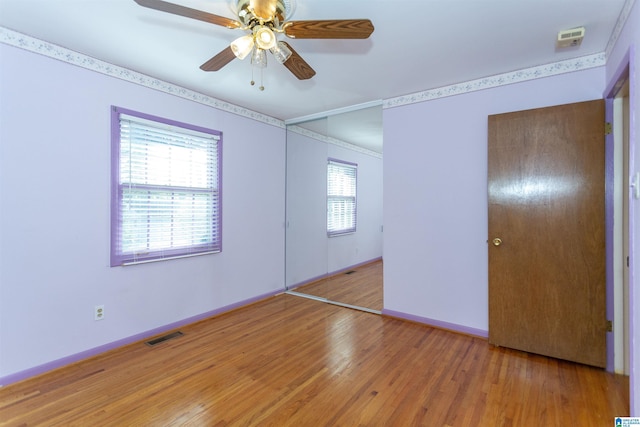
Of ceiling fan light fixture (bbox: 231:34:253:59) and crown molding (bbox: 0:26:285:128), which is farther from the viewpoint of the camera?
crown molding (bbox: 0:26:285:128)

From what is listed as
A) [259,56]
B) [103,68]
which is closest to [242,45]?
[259,56]

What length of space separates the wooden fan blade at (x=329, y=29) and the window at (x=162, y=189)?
6.31ft

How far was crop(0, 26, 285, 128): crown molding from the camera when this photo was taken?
2.17m

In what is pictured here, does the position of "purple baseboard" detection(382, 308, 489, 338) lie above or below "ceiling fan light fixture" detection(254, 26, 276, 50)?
below

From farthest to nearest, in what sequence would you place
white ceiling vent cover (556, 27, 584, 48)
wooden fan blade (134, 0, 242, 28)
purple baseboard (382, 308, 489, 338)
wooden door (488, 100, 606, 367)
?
purple baseboard (382, 308, 489, 338)
wooden door (488, 100, 606, 367)
white ceiling vent cover (556, 27, 584, 48)
wooden fan blade (134, 0, 242, 28)

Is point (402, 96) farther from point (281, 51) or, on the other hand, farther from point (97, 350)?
point (97, 350)

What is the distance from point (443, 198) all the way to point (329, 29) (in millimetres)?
2137

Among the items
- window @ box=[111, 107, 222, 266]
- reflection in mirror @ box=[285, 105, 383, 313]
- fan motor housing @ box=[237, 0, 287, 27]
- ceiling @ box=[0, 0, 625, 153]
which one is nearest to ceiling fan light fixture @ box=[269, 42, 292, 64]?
fan motor housing @ box=[237, 0, 287, 27]

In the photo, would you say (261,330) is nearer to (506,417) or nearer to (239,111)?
(506,417)

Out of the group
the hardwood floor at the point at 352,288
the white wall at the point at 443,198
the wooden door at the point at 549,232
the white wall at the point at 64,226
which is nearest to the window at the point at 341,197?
the hardwood floor at the point at 352,288

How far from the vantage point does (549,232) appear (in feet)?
8.29

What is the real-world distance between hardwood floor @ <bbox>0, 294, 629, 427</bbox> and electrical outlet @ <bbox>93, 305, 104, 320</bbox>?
0.33 meters

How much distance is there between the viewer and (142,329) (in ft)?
9.39

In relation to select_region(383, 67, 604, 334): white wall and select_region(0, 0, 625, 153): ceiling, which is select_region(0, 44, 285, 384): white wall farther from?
select_region(383, 67, 604, 334): white wall
